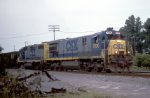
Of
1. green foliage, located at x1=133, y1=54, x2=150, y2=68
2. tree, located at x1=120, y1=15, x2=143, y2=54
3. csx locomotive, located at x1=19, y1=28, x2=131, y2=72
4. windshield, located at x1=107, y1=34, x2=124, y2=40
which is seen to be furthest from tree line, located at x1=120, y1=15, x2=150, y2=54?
windshield, located at x1=107, y1=34, x2=124, y2=40

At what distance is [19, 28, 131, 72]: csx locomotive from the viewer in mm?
29047

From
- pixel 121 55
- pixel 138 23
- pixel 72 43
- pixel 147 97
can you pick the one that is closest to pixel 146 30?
pixel 138 23

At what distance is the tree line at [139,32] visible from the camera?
76.5 metres

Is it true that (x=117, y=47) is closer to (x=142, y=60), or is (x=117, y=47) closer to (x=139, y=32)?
(x=142, y=60)

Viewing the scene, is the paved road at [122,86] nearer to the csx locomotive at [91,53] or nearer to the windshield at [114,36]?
the csx locomotive at [91,53]

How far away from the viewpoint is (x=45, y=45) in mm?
43000

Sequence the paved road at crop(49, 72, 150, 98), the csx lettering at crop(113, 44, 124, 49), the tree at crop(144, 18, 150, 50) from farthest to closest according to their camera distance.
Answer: the tree at crop(144, 18, 150, 50) < the csx lettering at crop(113, 44, 124, 49) < the paved road at crop(49, 72, 150, 98)

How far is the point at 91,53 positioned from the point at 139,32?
1988 inches

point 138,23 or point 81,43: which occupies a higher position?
point 138,23

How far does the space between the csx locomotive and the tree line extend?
37.8 metres

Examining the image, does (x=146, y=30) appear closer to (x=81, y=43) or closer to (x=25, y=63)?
(x=25, y=63)

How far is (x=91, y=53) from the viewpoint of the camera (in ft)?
103

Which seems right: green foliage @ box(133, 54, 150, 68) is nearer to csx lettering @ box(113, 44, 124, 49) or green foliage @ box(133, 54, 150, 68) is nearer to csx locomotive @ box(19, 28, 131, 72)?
csx locomotive @ box(19, 28, 131, 72)

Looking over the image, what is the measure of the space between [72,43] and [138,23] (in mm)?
48823
